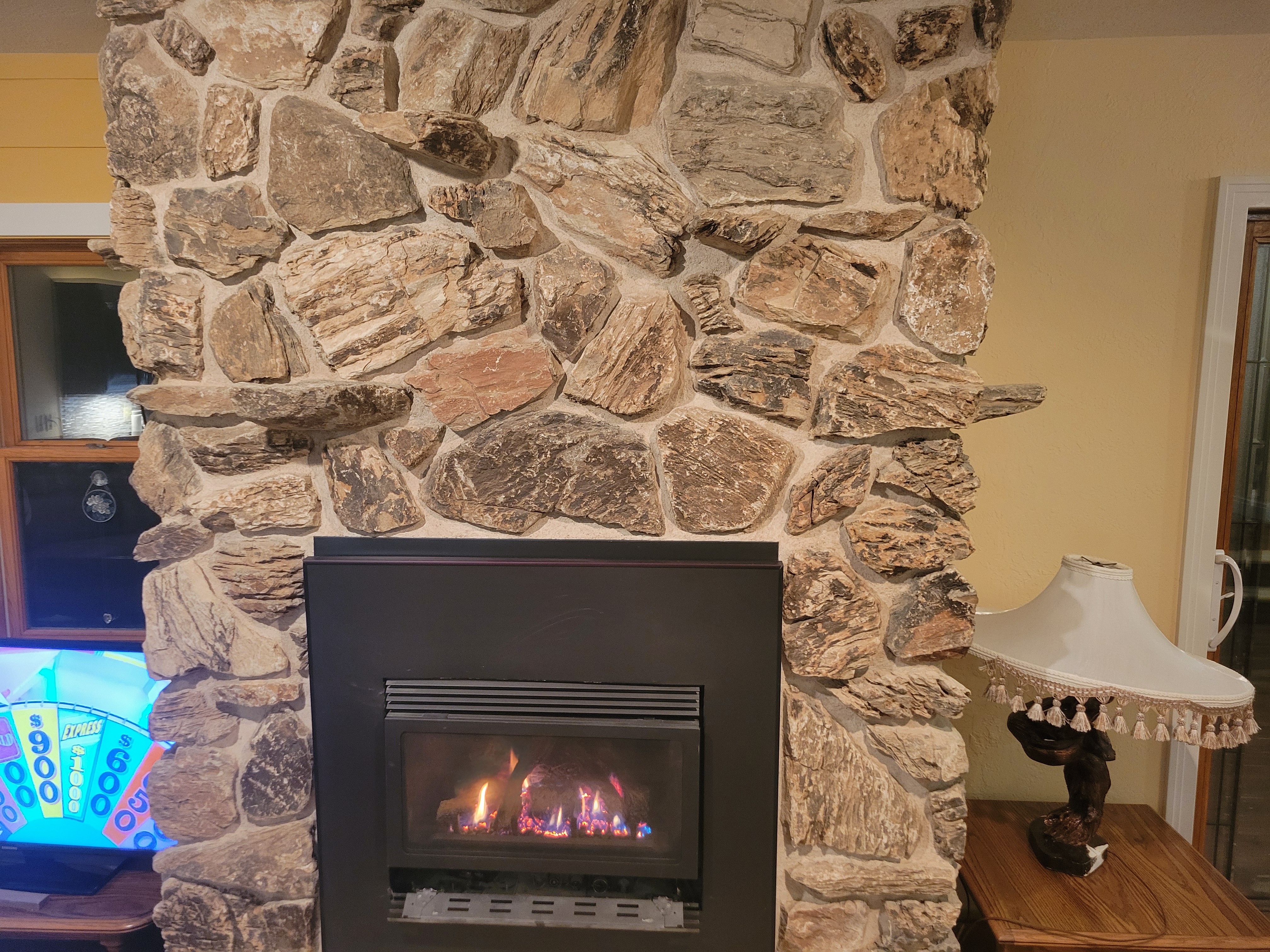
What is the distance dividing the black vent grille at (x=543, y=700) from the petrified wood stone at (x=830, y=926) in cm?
46

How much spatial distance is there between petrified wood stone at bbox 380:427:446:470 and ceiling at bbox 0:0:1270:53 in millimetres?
1340

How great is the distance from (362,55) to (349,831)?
151 cm

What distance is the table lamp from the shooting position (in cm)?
136

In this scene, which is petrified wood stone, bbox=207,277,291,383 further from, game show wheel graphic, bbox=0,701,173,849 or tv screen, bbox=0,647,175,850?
game show wheel graphic, bbox=0,701,173,849

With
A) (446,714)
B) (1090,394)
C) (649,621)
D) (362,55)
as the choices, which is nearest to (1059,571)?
(1090,394)

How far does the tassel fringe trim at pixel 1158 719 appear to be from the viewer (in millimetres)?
1350

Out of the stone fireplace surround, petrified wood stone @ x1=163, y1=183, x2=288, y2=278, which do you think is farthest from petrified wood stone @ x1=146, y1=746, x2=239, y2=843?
petrified wood stone @ x1=163, y1=183, x2=288, y2=278

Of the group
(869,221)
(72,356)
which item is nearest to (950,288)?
(869,221)

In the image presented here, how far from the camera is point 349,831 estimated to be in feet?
4.68

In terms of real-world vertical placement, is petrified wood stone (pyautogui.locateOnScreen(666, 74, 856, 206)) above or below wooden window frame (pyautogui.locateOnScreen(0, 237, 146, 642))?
above

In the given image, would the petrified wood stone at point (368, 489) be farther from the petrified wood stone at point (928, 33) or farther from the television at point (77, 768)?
the petrified wood stone at point (928, 33)

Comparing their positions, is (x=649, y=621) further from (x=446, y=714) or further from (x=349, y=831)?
(x=349, y=831)

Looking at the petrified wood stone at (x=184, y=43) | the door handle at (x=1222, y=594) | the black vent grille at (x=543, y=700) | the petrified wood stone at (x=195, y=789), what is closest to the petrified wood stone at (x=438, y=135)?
the petrified wood stone at (x=184, y=43)

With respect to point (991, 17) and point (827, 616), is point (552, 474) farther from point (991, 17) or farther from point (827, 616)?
point (991, 17)
